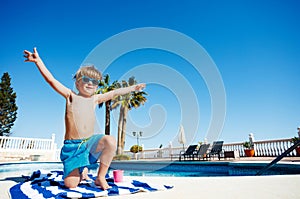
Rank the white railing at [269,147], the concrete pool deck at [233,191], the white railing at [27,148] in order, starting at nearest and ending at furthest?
the concrete pool deck at [233,191], the white railing at [269,147], the white railing at [27,148]

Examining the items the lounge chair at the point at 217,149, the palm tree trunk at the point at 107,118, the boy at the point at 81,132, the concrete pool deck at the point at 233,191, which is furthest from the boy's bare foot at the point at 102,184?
the palm tree trunk at the point at 107,118

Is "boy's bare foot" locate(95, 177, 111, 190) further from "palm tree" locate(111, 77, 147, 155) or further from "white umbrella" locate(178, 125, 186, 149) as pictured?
"palm tree" locate(111, 77, 147, 155)

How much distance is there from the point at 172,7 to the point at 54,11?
5.44 meters

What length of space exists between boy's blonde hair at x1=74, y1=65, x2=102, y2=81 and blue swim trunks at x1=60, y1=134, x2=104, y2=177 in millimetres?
790

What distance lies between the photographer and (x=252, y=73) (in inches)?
404

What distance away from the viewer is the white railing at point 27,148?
37.1 ft

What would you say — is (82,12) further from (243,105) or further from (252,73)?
(243,105)

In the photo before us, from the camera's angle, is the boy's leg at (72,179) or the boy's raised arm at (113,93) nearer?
the boy's leg at (72,179)

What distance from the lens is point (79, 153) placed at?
200 centimetres

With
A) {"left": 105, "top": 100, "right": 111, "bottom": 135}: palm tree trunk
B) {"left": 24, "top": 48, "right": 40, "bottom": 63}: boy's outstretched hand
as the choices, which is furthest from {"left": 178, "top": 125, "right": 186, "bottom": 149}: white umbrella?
{"left": 24, "top": 48, "right": 40, "bottom": 63}: boy's outstretched hand

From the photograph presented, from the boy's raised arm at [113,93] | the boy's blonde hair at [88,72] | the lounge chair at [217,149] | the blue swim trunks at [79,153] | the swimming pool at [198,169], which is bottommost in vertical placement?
the swimming pool at [198,169]

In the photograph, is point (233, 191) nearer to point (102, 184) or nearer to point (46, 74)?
point (102, 184)

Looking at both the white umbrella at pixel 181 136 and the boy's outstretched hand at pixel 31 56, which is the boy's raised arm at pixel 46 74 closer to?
the boy's outstretched hand at pixel 31 56

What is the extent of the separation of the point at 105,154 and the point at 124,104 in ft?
50.3
